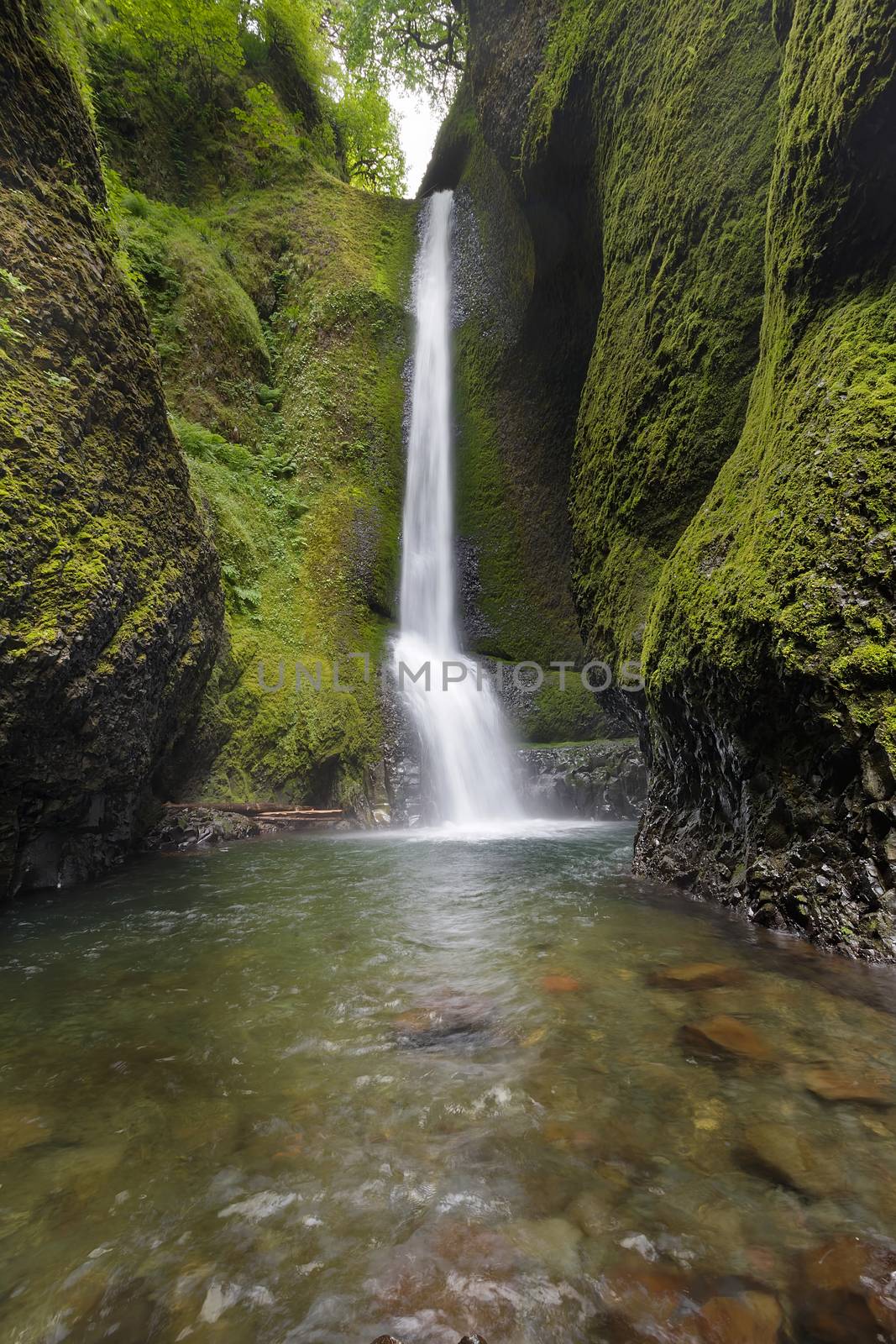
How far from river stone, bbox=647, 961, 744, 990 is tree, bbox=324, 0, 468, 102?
66.5 ft

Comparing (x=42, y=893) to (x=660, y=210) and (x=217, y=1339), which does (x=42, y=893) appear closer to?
(x=217, y=1339)

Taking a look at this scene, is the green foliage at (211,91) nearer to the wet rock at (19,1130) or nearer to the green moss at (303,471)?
the green moss at (303,471)

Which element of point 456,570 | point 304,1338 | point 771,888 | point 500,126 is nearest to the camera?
point 304,1338

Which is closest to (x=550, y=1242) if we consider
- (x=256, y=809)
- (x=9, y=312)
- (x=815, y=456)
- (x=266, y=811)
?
(x=815, y=456)

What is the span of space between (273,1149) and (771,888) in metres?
3.00

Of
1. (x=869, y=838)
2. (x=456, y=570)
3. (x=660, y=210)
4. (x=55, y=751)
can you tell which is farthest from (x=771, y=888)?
(x=456, y=570)

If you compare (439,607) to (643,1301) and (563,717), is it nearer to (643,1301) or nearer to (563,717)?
(563,717)

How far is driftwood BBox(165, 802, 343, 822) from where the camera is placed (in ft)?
26.6

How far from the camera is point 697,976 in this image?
2.79m

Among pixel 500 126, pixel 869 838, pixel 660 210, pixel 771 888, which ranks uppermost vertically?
pixel 500 126

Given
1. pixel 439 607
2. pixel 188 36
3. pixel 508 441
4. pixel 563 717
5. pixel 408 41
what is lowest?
pixel 563 717

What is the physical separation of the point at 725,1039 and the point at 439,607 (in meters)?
12.2

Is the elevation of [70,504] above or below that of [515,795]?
above

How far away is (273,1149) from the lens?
167 cm
